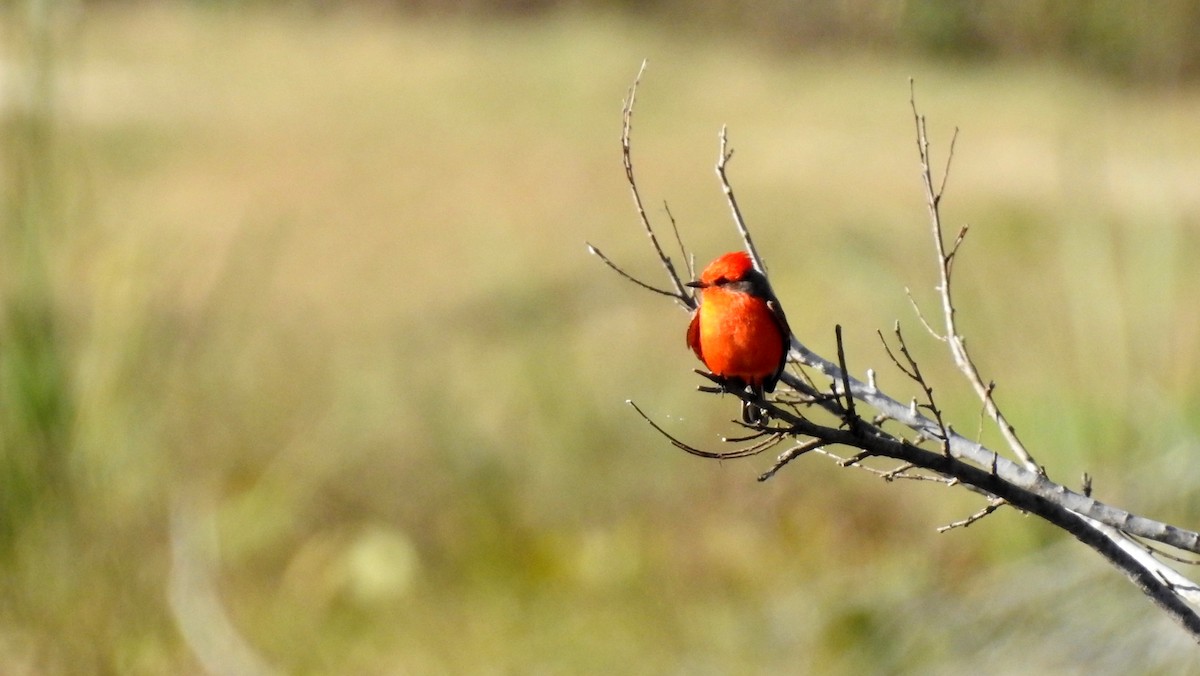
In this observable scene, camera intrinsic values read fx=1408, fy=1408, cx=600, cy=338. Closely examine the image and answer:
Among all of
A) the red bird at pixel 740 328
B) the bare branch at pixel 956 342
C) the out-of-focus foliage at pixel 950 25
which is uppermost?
the out-of-focus foliage at pixel 950 25

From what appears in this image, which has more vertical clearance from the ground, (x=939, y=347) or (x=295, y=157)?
(x=939, y=347)

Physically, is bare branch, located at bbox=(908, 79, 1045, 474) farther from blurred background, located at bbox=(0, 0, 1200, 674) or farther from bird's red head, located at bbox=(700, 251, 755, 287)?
bird's red head, located at bbox=(700, 251, 755, 287)

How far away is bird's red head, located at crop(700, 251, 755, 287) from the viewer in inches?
43.8

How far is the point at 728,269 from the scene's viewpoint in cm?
112

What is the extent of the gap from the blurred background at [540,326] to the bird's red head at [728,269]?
22 centimetres

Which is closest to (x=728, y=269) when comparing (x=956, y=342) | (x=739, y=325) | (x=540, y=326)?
(x=739, y=325)

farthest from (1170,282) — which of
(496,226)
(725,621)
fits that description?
(496,226)

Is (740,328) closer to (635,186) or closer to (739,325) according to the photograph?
(739,325)

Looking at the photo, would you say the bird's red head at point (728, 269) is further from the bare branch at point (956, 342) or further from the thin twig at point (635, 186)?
the bare branch at point (956, 342)

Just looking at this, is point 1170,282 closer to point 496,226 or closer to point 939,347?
point 939,347

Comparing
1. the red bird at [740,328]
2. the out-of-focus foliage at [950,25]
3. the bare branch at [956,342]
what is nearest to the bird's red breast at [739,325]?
the red bird at [740,328]

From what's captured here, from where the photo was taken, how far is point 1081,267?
3.46 m

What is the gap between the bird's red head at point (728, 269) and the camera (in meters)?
1.11

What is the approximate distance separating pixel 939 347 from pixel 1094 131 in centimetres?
196
